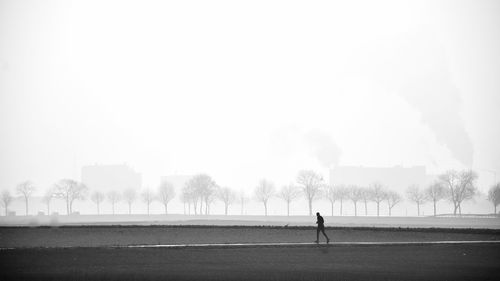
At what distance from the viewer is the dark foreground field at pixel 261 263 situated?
30.4 meters

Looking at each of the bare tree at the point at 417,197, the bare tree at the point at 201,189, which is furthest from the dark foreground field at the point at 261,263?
the bare tree at the point at 201,189

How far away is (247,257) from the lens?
124 feet

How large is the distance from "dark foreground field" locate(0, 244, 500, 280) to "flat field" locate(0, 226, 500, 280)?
5 centimetres

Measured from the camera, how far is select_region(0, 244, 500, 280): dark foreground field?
30359 millimetres

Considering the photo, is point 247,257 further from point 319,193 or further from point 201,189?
point 319,193

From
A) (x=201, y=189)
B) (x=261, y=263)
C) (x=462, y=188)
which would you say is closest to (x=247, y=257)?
(x=261, y=263)

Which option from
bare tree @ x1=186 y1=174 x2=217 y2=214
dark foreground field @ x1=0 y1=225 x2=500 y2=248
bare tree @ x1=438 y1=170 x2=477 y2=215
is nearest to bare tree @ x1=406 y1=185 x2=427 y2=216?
bare tree @ x1=438 y1=170 x2=477 y2=215

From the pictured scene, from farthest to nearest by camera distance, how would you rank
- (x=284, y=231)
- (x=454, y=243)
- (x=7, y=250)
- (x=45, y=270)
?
(x=284, y=231), (x=454, y=243), (x=7, y=250), (x=45, y=270)

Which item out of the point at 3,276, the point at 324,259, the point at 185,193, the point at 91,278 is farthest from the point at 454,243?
the point at 185,193

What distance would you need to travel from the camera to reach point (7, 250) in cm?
4094

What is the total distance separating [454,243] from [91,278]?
26.6m

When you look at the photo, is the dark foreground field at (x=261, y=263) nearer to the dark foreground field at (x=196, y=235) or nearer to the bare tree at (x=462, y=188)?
the dark foreground field at (x=196, y=235)

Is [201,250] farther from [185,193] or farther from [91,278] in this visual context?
[185,193]

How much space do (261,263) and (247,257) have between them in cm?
281
